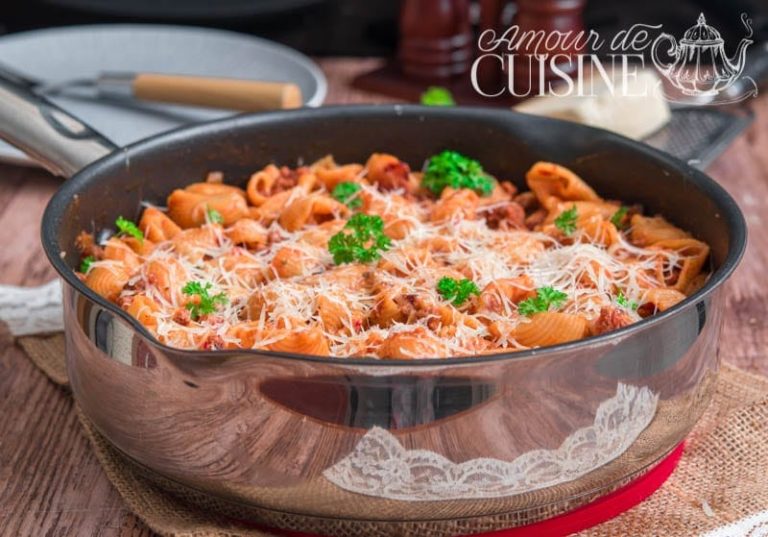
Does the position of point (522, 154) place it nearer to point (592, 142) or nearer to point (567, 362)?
point (592, 142)

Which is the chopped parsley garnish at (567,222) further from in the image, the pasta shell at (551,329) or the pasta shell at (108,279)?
the pasta shell at (108,279)

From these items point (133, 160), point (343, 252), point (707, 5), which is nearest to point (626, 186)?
point (343, 252)

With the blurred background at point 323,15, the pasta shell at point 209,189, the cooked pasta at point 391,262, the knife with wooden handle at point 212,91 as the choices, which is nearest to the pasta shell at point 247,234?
the cooked pasta at point 391,262

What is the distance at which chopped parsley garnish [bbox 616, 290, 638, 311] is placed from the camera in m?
1.76

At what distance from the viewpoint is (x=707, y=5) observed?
377 centimetres

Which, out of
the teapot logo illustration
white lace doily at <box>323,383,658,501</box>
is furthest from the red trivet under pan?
the teapot logo illustration

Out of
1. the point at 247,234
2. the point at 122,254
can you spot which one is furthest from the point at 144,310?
the point at 247,234

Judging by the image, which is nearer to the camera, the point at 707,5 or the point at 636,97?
the point at 636,97

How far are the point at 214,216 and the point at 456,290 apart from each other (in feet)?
1.81

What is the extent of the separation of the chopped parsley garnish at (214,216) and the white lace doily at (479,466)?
0.78 meters

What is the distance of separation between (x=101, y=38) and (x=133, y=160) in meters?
1.68

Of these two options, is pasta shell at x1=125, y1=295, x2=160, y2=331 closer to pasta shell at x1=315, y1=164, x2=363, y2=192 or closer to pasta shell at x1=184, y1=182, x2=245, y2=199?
pasta shell at x1=184, y1=182, x2=245, y2=199

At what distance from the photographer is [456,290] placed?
5.75ft

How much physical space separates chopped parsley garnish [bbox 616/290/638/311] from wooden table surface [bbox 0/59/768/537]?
0.44 meters
